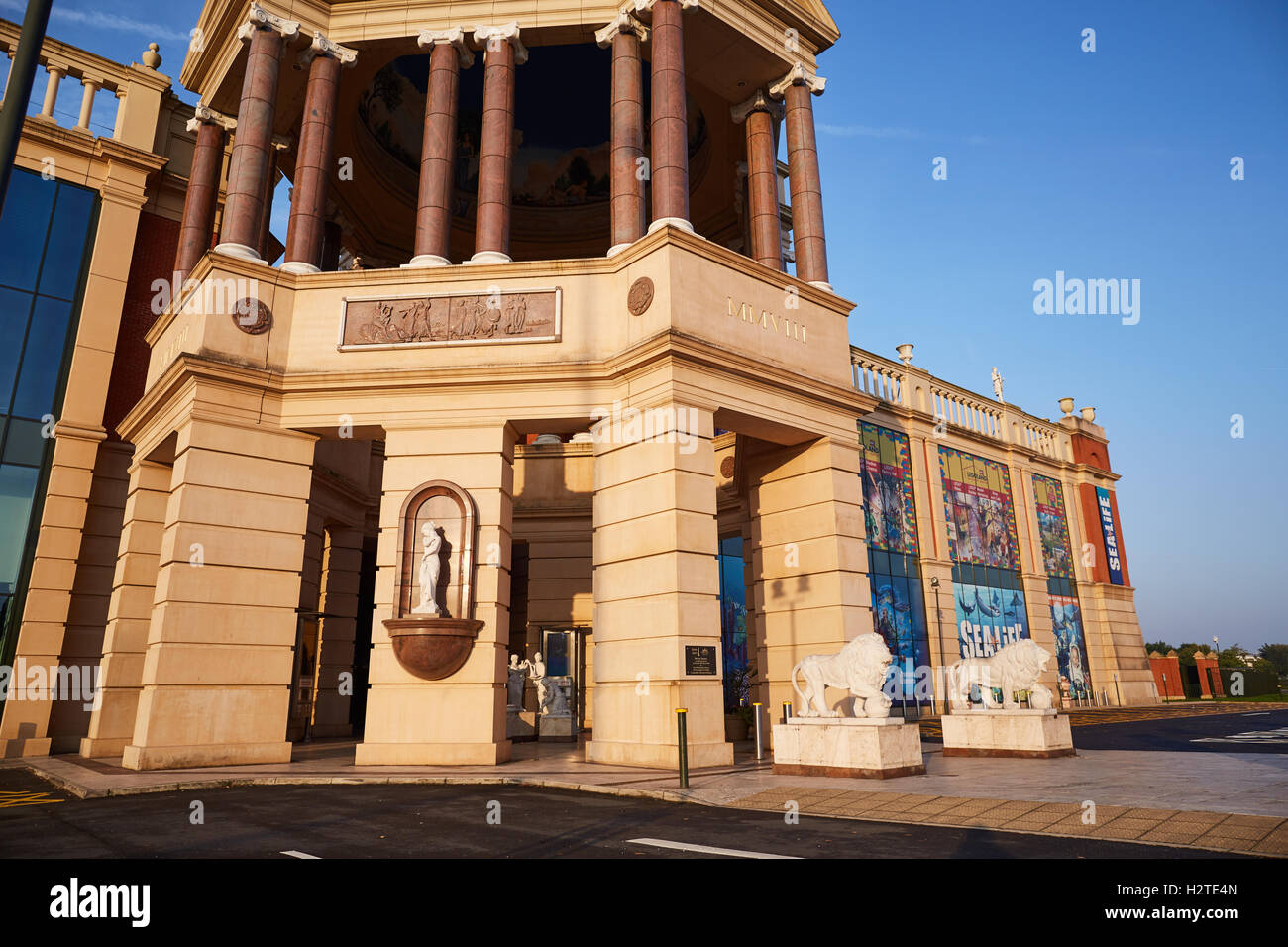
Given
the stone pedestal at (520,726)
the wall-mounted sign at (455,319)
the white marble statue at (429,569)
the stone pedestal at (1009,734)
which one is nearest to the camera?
the stone pedestal at (1009,734)

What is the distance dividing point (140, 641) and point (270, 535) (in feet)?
15.9

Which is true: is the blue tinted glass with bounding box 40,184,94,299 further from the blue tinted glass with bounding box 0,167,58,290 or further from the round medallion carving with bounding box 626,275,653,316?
the round medallion carving with bounding box 626,275,653,316

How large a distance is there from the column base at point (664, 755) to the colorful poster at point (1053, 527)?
98.1 ft

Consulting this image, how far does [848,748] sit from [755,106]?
1651 cm

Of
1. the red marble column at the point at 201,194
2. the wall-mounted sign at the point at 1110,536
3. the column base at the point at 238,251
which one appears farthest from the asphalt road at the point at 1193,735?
the red marble column at the point at 201,194

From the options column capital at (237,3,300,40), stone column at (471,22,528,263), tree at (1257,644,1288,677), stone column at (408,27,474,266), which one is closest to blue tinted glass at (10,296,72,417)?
column capital at (237,3,300,40)

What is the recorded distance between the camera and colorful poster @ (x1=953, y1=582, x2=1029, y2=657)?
109ft

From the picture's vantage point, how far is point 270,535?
16.2 metres

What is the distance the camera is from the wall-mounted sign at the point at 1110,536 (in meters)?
42.1

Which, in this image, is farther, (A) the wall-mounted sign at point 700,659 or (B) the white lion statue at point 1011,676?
(B) the white lion statue at point 1011,676

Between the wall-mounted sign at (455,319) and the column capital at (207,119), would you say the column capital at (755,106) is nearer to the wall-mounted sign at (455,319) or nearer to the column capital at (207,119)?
the wall-mounted sign at (455,319)

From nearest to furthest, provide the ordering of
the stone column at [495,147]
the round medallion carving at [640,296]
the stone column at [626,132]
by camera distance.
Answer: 1. the round medallion carving at [640,296]
2. the stone column at [626,132]
3. the stone column at [495,147]
